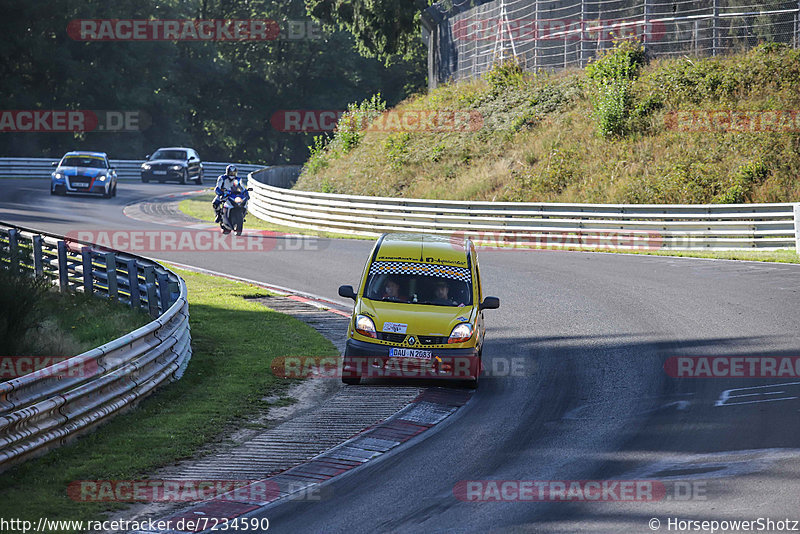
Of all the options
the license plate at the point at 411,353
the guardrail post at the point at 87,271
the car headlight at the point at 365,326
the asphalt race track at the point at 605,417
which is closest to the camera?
the asphalt race track at the point at 605,417

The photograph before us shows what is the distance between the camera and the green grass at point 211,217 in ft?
97.7

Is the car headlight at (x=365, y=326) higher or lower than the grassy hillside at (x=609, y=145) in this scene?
lower

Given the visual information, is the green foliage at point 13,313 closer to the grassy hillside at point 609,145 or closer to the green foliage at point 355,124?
the grassy hillside at point 609,145

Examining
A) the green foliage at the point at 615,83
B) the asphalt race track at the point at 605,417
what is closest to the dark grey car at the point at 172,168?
the green foliage at the point at 615,83

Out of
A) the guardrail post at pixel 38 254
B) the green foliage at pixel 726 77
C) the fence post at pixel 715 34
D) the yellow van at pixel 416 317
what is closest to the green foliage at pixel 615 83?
the green foliage at pixel 726 77

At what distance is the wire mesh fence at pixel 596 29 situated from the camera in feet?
107

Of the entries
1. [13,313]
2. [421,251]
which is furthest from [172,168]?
[421,251]

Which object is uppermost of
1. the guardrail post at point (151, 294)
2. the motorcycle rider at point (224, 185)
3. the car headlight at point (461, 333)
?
the motorcycle rider at point (224, 185)

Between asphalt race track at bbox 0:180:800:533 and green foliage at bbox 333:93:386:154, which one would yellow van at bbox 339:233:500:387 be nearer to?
asphalt race track at bbox 0:180:800:533

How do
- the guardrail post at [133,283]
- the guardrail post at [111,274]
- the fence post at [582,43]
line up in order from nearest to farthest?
the guardrail post at [133,283], the guardrail post at [111,274], the fence post at [582,43]

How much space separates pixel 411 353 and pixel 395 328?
1.23 ft

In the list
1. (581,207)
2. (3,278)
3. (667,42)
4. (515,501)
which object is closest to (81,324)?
(3,278)

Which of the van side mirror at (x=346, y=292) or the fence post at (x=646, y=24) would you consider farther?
the fence post at (x=646, y=24)

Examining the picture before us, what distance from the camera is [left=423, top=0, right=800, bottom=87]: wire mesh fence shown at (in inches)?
1287
